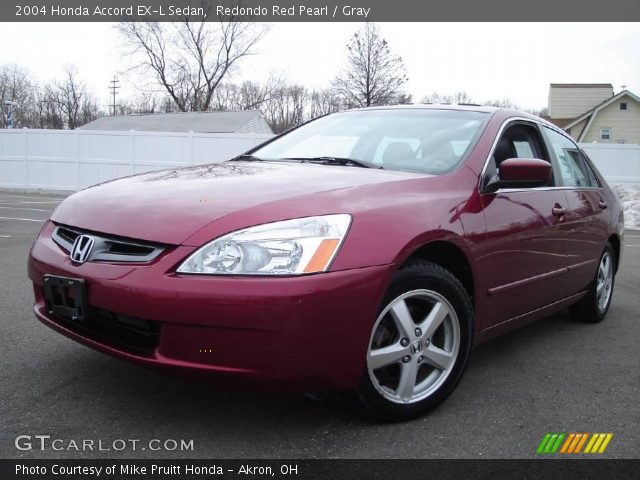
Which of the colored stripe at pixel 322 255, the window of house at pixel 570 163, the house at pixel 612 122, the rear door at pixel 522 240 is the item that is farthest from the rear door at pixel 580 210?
the house at pixel 612 122

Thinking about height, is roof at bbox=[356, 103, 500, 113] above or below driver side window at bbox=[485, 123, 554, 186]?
above

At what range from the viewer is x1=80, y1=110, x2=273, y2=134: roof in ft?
108

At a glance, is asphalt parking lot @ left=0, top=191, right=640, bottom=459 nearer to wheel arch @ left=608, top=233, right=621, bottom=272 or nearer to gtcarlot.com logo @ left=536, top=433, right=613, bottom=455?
gtcarlot.com logo @ left=536, top=433, right=613, bottom=455

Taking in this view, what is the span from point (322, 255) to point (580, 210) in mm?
2473

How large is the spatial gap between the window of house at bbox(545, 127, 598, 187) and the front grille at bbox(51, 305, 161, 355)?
2903mm

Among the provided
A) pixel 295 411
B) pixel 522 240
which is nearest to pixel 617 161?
pixel 522 240

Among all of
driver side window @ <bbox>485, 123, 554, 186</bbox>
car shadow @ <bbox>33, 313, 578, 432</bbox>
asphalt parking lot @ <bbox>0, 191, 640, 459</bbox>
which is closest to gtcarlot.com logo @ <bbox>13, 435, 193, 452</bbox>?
asphalt parking lot @ <bbox>0, 191, 640, 459</bbox>

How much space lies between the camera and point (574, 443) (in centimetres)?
254

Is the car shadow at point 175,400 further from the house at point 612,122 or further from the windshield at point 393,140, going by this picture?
the house at point 612,122

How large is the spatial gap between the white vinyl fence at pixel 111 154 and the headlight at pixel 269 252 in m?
16.7

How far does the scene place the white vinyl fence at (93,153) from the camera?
1961 cm
